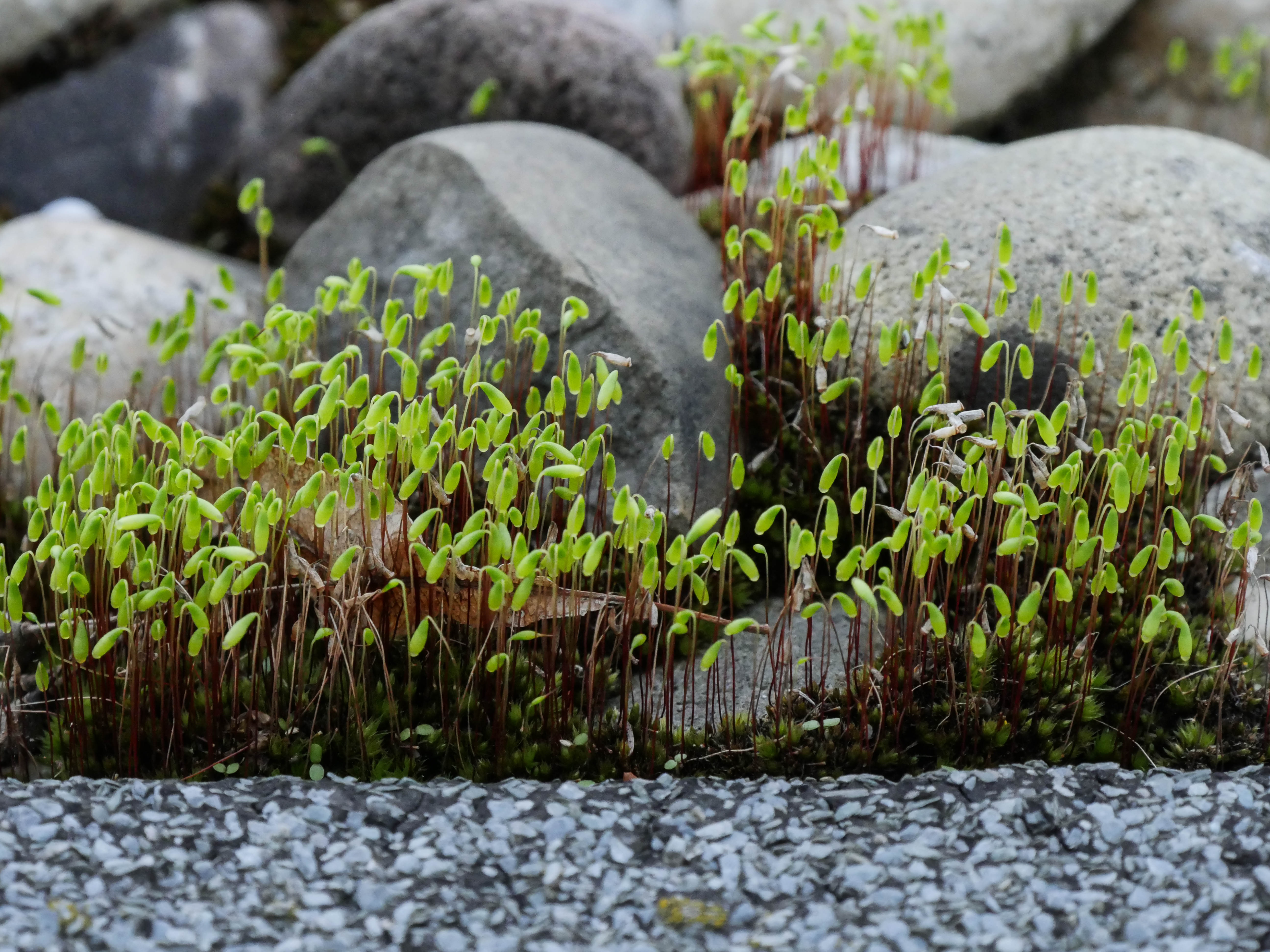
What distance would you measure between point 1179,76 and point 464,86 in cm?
352

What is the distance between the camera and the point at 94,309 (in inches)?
154

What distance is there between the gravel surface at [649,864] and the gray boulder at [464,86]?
2.90 metres

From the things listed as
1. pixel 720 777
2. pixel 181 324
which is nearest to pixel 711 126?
pixel 181 324

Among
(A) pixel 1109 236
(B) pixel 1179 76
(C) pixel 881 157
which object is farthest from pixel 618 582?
(B) pixel 1179 76

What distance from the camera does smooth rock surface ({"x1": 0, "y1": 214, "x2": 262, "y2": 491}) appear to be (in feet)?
12.2

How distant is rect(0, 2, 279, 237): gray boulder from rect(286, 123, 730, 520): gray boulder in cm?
133

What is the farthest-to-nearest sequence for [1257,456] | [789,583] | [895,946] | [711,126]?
[711,126], [1257,456], [789,583], [895,946]

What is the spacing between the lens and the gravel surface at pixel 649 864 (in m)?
1.99

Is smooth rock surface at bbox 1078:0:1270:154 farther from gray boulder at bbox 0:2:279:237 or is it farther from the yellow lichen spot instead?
the yellow lichen spot

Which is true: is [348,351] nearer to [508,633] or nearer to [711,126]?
[508,633]

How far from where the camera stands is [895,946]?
6.49 ft

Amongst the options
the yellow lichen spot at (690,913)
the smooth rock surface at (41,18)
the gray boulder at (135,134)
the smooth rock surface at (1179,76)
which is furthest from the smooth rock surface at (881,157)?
the smooth rock surface at (41,18)

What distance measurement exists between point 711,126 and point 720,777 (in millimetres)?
3022

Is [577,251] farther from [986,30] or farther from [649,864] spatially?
[986,30]
